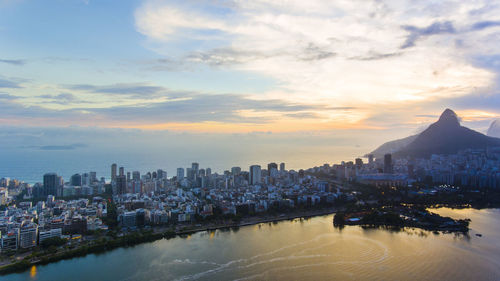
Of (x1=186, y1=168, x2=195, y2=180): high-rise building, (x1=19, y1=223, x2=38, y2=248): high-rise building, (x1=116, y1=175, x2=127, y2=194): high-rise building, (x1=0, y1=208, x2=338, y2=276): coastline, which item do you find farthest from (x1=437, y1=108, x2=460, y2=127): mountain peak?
(x1=19, y1=223, x2=38, y2=248): high-rise building

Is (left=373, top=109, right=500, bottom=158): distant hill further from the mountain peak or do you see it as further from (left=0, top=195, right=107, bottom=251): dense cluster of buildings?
(left=0, top=195, right=107, bottom=251): dense cluster of buildings

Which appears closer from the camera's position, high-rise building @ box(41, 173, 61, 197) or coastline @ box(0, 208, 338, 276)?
coastline @ box(0, 208, 338, 276)

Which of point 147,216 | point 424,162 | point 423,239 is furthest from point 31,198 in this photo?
point 424,162

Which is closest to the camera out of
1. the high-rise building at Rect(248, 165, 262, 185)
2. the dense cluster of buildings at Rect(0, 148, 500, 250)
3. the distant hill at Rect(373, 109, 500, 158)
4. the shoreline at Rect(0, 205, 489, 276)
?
the shoreline at Rect(0, 205, 489, 276)

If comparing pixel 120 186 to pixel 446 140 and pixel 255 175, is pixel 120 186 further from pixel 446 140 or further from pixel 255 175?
pixel 446 140

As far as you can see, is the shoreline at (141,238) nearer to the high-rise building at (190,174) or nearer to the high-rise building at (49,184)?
the high-rise building at (49,184)

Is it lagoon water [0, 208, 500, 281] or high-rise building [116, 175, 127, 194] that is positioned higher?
high-rise building [116, 175, 127, 194]

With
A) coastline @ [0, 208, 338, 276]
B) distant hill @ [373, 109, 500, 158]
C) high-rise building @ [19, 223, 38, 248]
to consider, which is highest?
distant hill @ [373, 109, 500, 158]

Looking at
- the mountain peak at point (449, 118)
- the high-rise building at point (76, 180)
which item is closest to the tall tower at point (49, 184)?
the high-rise building at point (76, 180)
